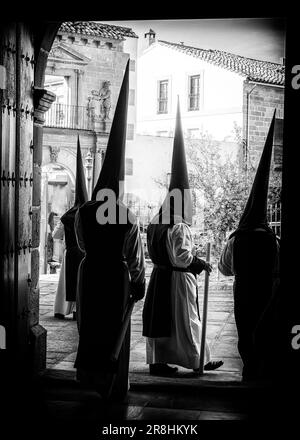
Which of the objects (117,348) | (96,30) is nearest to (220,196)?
(96,30)

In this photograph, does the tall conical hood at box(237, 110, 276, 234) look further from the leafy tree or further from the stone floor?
the leafy tree

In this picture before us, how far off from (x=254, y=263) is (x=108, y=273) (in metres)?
1.33

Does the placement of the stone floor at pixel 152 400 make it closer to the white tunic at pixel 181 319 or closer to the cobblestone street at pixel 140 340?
the cobblestone street at pixel 140 340

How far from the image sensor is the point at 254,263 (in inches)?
239

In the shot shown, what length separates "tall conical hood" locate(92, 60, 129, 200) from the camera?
5586 millimetres

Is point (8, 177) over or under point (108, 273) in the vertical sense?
over

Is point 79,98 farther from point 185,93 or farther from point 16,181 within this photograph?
point 16,181

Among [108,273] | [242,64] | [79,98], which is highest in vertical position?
[242,64]

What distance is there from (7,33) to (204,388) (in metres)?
3.11

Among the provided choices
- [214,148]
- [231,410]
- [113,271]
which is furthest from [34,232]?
[214,148]

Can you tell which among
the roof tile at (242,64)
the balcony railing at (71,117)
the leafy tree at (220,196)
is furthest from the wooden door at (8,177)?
the roof tile at (242,64)

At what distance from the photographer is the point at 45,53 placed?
595cm

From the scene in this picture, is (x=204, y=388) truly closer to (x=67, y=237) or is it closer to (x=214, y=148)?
(x=67, y=237)

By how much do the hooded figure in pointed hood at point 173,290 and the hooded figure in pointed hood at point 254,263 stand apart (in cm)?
39
